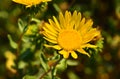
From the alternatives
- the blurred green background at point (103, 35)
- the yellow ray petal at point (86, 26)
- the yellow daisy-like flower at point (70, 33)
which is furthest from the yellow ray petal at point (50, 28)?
the blurred green background at point (103, 35)

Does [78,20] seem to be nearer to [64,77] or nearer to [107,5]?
[64,77]

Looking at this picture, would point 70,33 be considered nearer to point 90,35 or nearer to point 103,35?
point 90,35

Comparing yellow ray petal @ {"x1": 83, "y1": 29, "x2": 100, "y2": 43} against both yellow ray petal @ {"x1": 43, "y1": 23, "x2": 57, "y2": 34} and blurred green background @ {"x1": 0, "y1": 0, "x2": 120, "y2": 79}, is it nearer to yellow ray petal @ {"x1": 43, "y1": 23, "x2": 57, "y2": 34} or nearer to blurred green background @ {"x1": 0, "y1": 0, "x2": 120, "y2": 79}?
yellow ray petal @ {"x1": 43, "y1": 23, "x2": 57, "y2": 34}

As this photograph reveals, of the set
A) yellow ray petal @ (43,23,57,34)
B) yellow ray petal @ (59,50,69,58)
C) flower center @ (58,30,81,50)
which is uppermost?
yellow ray petal @ (43,23,57,34)

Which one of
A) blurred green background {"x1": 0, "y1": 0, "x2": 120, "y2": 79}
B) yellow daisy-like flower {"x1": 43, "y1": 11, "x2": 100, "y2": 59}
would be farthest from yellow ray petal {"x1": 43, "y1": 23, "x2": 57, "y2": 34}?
blurred green background {"x1": 0, "y1": 0, "x2": 120, "y2": 79}

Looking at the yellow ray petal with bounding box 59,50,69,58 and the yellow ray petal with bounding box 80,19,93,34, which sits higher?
the yellow ray petal with bounding box 80,19,93,34

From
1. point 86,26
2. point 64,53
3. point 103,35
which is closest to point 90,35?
point 86,26

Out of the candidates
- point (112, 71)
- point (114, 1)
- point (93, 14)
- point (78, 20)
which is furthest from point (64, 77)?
point (78, 20)
